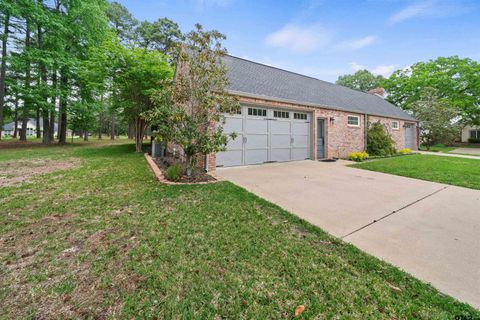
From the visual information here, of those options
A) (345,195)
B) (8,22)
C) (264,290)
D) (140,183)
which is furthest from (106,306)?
(8,22)

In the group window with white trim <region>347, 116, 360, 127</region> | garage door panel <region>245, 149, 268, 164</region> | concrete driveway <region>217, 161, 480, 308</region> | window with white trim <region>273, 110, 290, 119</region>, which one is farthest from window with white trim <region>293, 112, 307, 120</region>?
concrete driveway <region>217, 161, 480, 308</region>

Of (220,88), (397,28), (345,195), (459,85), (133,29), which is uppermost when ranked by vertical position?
(133,29)

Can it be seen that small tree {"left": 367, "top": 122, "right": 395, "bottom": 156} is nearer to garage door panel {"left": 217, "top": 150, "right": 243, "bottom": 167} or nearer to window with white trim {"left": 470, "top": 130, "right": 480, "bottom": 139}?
garage door panel {"left": 217, "top": 150, "right": 243, "bottom": 167}

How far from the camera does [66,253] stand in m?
2.34

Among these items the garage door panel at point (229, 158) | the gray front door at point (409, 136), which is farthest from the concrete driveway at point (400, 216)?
the gray front door at point (409, 136)

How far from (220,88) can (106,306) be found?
5223mm

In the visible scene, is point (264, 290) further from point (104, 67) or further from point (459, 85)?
point (459, 85)

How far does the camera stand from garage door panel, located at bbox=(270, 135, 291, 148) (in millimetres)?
8852

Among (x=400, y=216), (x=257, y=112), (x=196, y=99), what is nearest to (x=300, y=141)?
(x=257, y=112)

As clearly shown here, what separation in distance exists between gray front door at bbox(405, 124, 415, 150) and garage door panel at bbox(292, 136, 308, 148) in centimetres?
1269

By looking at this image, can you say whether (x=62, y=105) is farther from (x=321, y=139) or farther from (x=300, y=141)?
(x=321, y=139)

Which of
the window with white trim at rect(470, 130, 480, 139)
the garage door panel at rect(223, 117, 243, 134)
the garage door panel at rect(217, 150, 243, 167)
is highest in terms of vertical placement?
the window with white trim at rect(470, 130, 480, 139)

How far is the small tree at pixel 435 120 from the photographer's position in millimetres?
17406

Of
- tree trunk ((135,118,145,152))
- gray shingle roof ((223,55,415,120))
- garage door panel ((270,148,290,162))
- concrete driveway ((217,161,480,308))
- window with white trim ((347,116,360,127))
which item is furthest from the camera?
tree trunk ((135,118,145,152))
